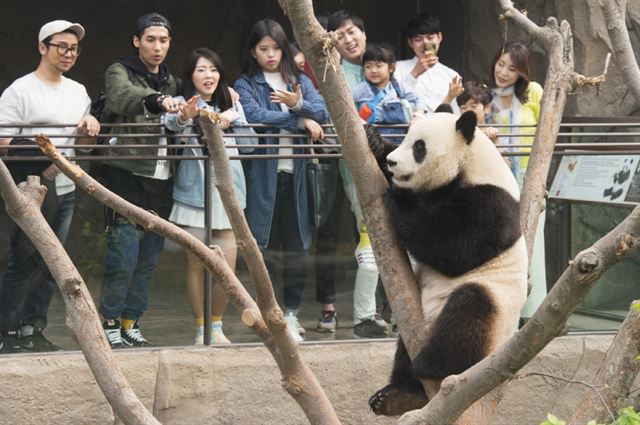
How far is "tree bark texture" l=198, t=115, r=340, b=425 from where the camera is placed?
8.72 feet

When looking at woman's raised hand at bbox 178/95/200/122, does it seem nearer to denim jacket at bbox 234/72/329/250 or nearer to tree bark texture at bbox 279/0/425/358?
denim jacket at bbox 234/72/329/250

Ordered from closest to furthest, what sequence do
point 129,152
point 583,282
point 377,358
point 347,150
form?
point 583,282 < point 347,150 < point 129,152 < point 377,358

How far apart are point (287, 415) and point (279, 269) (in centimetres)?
78

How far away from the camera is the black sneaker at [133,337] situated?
5699 millimetres

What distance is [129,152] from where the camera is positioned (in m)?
5.58

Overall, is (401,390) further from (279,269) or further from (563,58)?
(279,269)

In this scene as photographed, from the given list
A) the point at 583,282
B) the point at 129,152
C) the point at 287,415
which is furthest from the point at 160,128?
the point at 583,282

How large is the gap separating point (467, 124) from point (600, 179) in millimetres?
2602

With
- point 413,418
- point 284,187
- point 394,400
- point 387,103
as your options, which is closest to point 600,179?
point 387,103

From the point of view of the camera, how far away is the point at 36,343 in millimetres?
5602

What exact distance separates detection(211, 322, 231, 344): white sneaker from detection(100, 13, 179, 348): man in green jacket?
0.34 metres

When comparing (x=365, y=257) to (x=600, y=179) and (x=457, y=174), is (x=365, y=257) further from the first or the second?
(x=457, y=174)

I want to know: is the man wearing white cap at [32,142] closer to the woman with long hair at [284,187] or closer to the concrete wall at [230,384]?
the concrete wall at [230,384]

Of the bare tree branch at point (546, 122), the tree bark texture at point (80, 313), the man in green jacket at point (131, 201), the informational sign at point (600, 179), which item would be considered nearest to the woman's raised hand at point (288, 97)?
the man in green jacket at point (131, 201)
